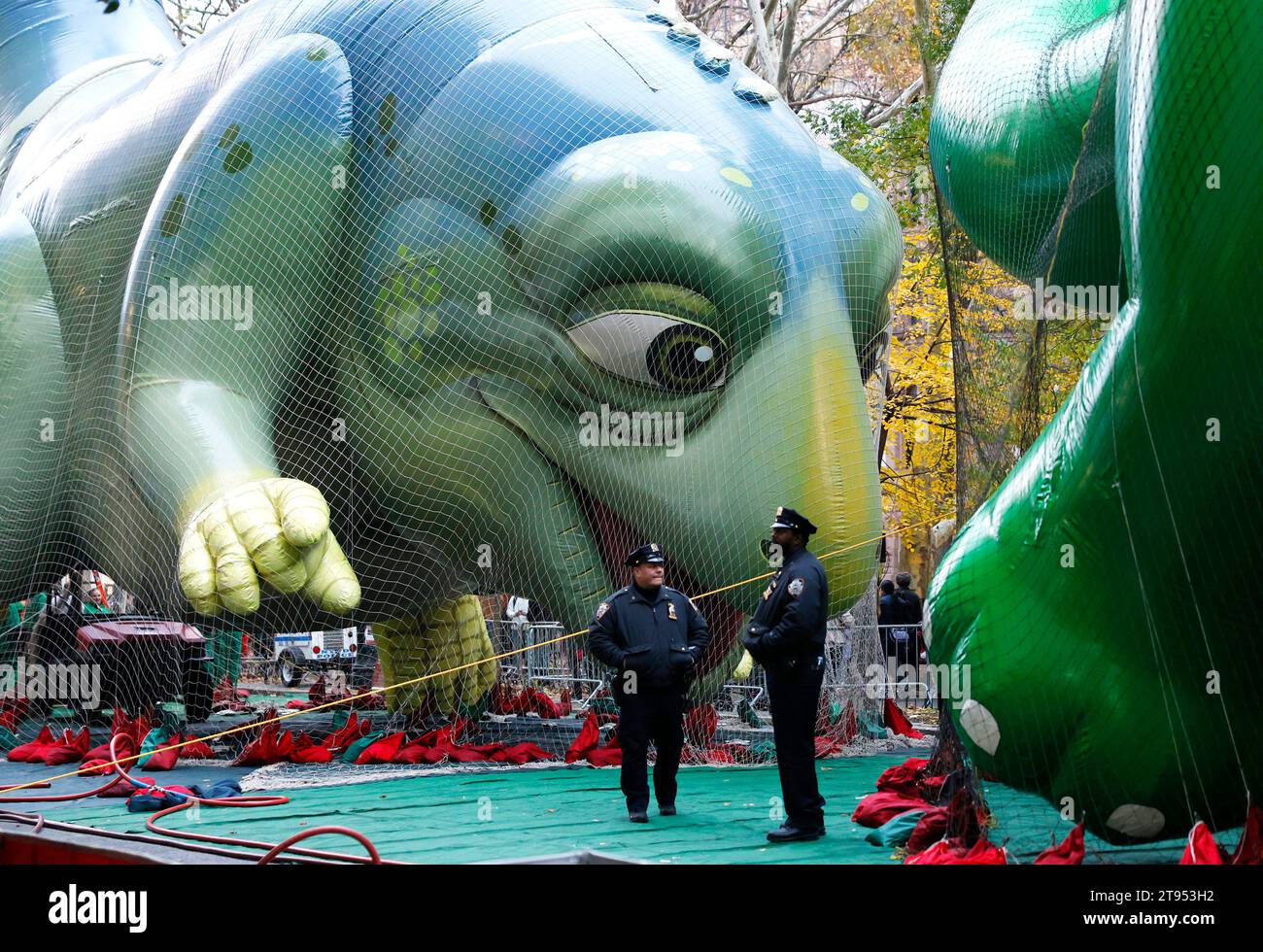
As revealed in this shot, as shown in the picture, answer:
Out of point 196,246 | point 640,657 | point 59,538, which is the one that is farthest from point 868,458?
point 59,538

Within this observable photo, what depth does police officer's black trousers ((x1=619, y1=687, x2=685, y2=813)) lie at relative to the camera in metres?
6.30

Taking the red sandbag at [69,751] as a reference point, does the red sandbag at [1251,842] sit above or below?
below

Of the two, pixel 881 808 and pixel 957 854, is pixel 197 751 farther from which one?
pixel 957 854

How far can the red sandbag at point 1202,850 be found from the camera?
3746 mm

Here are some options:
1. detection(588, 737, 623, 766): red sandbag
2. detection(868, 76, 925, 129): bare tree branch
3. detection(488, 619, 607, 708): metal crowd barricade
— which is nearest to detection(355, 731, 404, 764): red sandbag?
detection(588, 737, 623, 766): red sandbag

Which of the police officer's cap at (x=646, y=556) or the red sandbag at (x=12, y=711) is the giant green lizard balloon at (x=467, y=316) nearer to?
the police officer's cap at (x=646, y=556)

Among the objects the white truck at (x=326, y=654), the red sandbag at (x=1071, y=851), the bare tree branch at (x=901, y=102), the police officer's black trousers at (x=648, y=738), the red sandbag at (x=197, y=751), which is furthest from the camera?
the bare tree branch at (x=901, y=102)

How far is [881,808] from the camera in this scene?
A: 5.99 m

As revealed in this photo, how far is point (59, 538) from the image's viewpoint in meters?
8.25

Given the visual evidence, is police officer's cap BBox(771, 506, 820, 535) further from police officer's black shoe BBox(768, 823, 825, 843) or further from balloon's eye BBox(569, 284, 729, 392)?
police officer's black shoe BBox(768, 823, 825, 843)

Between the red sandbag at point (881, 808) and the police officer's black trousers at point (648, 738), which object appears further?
the police officer's black trousers at point (648, 738)

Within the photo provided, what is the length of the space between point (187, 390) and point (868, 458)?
3169mm

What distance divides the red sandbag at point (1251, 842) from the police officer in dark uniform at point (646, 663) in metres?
2.80

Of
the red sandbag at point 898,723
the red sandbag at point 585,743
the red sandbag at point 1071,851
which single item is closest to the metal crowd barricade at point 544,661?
the red sandbag at point 585,743
